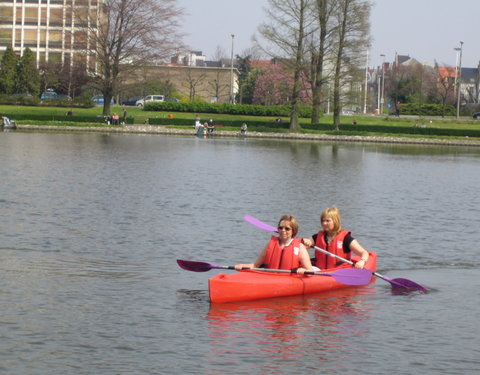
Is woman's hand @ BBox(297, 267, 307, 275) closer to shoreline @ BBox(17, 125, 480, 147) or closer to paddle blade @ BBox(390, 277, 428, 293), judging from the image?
paddle blade @ BBox(390, 277, 428, 293)

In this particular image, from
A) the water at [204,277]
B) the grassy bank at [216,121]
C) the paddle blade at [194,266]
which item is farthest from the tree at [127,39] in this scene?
the paddle blade at [194,266]

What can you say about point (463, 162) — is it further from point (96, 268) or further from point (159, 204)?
point (96, 268)

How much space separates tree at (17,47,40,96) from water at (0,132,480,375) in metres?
51.9

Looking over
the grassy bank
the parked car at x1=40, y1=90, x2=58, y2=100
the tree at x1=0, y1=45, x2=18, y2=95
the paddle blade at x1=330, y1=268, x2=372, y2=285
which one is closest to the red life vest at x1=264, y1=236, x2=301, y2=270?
the paddle blade at x1=330, y1=268, x2=372, y2=285

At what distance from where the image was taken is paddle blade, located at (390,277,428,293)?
14.1m

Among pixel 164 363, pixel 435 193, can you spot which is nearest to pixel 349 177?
pixel 435 193

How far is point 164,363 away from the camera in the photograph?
999cm

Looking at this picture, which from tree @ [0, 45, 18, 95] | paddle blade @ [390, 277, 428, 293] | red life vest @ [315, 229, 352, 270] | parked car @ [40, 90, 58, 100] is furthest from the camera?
parked car @ [40, 90, 58, 100]

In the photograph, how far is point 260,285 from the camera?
12688 millimetres

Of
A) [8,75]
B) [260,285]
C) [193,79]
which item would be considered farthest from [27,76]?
[260,285]

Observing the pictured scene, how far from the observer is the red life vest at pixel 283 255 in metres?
13.0

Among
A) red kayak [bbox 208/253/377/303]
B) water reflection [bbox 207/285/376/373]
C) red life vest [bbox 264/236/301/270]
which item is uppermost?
red life vest [bbox 264/236/301/270]

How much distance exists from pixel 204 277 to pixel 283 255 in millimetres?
2305

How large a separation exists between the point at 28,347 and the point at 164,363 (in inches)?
67.5
